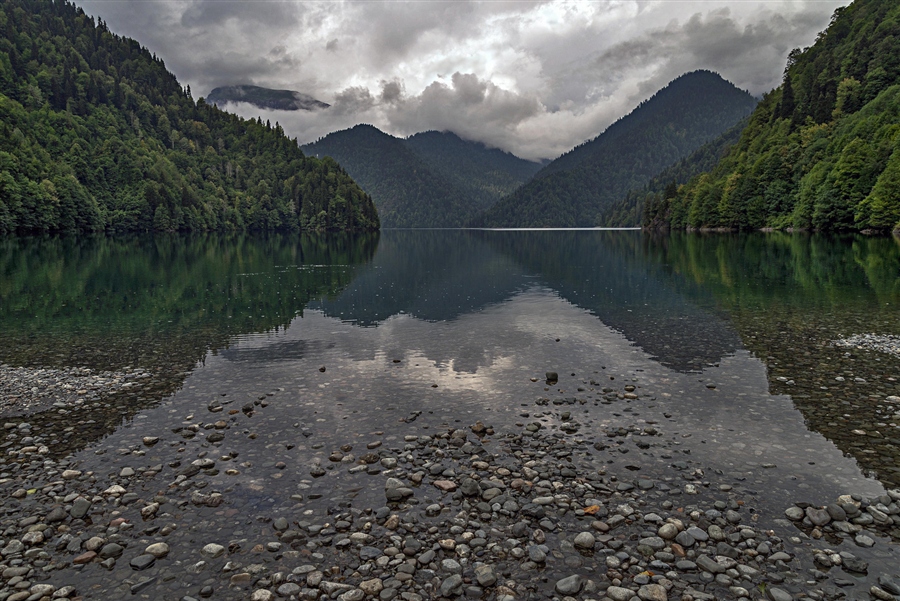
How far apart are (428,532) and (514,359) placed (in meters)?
16.0

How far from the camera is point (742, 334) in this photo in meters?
29.7

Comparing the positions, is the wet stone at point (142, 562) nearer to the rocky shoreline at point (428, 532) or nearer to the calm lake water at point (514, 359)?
the rocky shoreline at point (428, 532)

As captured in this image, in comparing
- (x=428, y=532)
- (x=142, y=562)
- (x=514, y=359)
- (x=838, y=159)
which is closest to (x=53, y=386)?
(x=142, y=562)

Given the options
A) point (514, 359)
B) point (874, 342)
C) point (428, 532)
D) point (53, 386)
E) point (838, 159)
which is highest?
point (838, 159)

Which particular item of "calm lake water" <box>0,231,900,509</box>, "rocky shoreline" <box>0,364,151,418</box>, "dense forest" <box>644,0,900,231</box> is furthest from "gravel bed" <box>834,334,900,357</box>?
"dense forest" <box>644,0,900,231</box>

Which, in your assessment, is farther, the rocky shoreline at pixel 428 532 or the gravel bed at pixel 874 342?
the gravel bed at pixel 874 342

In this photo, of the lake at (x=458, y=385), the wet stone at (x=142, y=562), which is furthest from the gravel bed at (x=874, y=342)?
the wet stone at (x=142, y=562)

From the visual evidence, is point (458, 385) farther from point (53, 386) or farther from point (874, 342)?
point (874, 342)

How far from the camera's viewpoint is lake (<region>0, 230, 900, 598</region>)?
44.0 feet

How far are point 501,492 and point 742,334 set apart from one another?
2422cm

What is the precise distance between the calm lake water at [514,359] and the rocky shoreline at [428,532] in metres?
1.08

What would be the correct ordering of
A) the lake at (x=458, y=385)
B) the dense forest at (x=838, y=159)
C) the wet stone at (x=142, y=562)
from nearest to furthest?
the wet stone at (x=142, y=562) < the lake at (x=458, y=385) < the dense forest at (x=838, y=159)

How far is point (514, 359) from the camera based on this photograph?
2623 centimetres

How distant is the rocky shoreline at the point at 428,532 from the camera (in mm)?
9109
